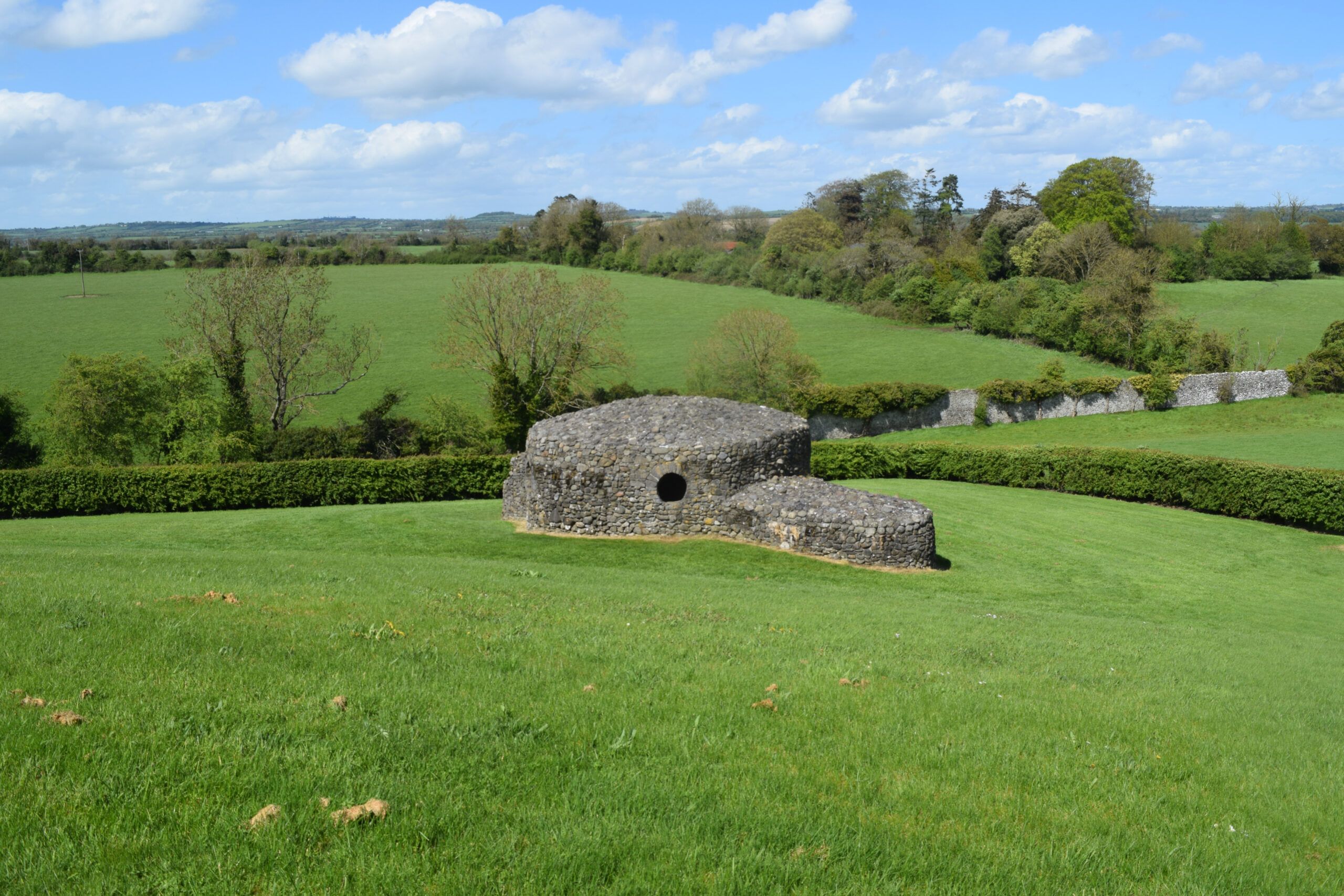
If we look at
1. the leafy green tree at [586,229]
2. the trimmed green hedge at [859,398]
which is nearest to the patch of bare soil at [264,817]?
the trimmed green hedge at [859,398]

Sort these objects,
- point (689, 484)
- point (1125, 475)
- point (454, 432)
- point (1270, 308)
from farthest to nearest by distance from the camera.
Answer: point (1270, 308)
point (454, 432)
point (1125, 475)
point (689, 484)

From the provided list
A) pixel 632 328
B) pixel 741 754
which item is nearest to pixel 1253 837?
pixel 741 754

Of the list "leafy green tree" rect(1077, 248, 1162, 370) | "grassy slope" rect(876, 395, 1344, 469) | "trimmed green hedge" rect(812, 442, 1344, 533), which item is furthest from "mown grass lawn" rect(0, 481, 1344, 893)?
"leafy green tree" rect(1077, 248, 1162, 370)

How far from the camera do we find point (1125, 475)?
3484cm

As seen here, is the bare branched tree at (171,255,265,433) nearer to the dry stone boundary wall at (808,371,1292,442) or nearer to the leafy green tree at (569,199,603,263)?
the dry stone boundary wall at (808,371,1292,442)

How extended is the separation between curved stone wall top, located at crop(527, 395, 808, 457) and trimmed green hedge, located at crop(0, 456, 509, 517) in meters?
10.5

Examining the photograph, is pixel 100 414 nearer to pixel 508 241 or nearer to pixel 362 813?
pixel 362 813

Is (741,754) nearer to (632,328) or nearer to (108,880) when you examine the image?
(108,880)

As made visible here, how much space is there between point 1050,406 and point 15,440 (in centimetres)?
5935

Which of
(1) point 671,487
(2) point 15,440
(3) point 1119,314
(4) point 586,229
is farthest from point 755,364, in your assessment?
(4) point 586,229

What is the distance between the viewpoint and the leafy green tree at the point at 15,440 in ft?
148

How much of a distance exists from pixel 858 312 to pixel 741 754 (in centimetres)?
8116

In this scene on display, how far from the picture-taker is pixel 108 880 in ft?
15.1

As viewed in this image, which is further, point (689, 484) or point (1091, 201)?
point (1091, 201)
